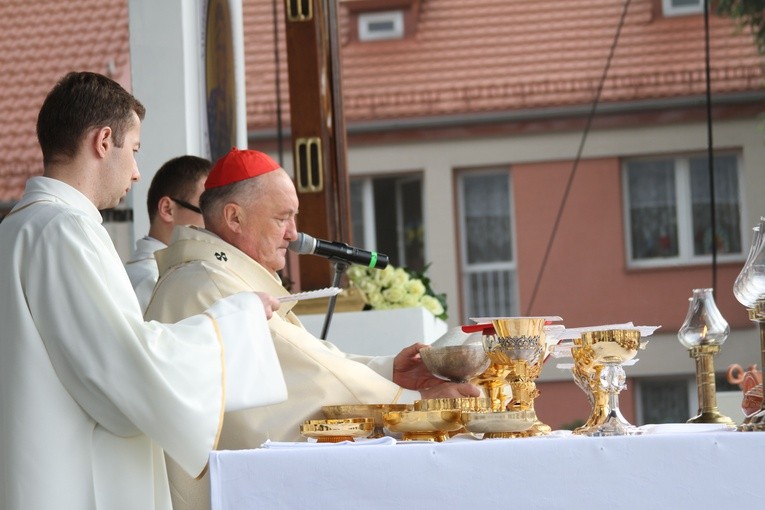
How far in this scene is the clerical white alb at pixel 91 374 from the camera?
124 inches

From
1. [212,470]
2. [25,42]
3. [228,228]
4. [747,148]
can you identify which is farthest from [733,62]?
[212,470]

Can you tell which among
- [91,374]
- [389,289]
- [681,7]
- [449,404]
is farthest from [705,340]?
[681,7]

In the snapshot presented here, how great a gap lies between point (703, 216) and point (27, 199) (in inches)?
663

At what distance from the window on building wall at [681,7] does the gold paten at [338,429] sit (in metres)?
17.1

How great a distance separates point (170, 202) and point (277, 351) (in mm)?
1322

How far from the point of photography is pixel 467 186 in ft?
64.6

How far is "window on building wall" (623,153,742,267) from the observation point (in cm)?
1914

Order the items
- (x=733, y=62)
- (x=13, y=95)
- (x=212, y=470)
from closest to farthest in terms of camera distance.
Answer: (x=212, y=470), (x=13, y=95), (x=733, y=62)

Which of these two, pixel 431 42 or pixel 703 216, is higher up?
pixel 431 42

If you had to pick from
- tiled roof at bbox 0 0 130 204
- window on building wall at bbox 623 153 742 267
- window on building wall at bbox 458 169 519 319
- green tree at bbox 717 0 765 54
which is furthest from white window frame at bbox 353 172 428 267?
green tree at bbox 717 0 765 54

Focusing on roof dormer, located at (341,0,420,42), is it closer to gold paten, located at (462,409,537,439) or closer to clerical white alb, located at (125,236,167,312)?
clerical white alb, located at (125,236,167,312)

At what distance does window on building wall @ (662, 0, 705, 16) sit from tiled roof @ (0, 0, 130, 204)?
7.18 meters

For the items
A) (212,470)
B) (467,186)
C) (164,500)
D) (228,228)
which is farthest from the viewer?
(467,186)

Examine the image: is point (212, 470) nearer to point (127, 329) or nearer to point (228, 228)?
point (127, 329)
